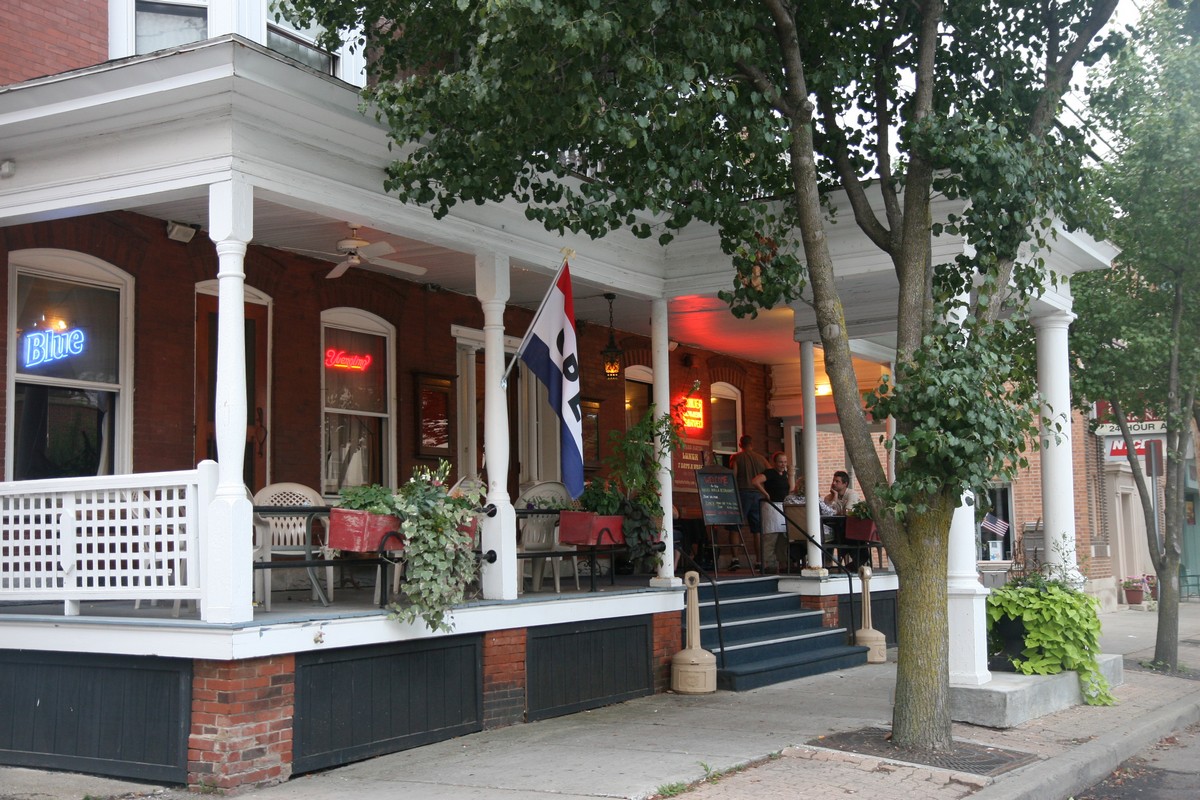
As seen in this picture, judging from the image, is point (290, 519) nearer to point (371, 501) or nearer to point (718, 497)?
point (371, 501)

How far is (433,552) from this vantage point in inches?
316

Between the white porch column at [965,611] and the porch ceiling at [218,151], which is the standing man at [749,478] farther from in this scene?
the porch ceiling at [218,151]

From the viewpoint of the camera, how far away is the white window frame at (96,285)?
28.6 feet

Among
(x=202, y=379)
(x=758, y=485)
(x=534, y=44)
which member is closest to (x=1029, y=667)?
(x=758, y=485)

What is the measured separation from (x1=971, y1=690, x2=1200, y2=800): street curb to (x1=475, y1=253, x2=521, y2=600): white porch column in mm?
3760

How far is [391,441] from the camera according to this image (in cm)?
1162

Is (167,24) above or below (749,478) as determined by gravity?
above

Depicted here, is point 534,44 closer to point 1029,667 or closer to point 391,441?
point 391,441

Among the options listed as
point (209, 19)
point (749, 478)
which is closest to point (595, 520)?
point (209, 19)

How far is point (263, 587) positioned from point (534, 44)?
13.4ft

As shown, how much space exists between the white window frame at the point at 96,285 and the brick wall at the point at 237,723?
9.24 feet

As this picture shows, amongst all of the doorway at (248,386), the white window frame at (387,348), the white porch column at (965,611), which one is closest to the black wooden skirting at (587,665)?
the white porch column at (965,611)

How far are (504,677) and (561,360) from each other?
2.48 metres

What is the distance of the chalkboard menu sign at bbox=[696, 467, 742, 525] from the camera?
44.1 feet
